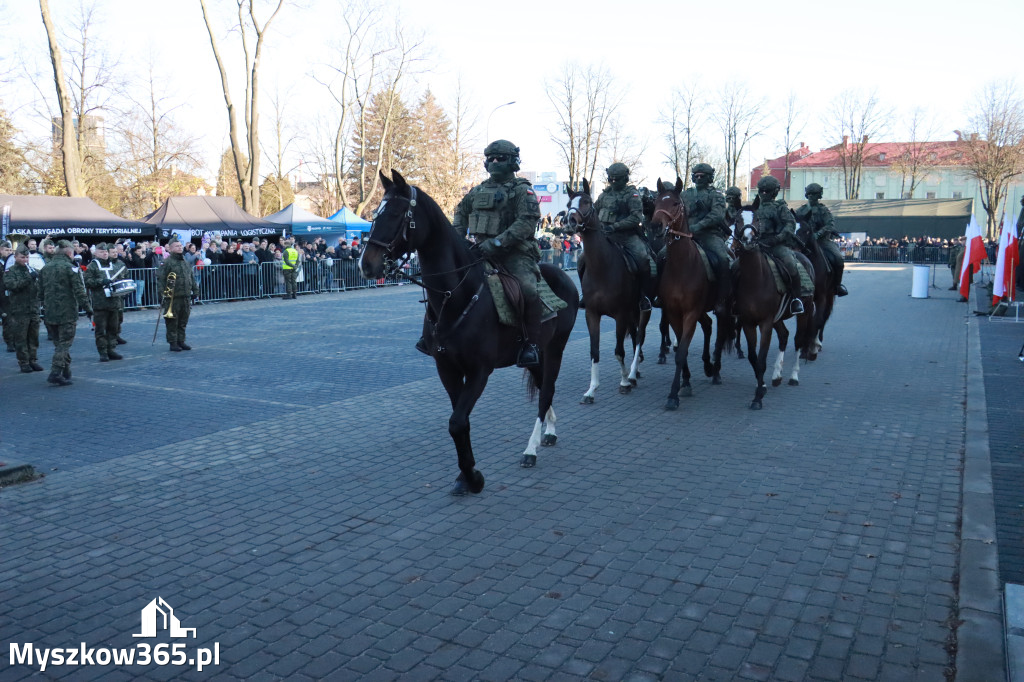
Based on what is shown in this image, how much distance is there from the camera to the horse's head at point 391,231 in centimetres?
571

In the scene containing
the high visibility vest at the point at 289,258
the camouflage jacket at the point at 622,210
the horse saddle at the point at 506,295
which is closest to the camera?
the horse saddle at the point at 506,295

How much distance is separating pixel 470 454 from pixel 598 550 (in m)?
1.49

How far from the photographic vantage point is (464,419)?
20.7 feet

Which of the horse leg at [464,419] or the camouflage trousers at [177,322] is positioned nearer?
the horse leg at [464,419]

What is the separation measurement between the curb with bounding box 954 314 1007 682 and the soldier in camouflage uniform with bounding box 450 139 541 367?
139 inches

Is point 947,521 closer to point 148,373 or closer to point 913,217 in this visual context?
point 148,373

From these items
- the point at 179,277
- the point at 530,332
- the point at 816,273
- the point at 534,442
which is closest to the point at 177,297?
the point at 179,277

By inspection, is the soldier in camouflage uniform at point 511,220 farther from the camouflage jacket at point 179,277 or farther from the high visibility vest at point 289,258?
the high visibility vest at point 289,258

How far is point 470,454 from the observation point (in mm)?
6516

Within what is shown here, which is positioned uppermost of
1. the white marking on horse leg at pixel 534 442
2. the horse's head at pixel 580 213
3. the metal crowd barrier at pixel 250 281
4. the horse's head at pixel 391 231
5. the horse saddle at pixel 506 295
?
the horse's head at pixel 580 213

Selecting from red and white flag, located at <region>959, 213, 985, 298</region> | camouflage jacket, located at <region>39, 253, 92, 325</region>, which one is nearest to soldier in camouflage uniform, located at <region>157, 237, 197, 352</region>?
camouflage jacket, located at <region>39, 253, 92, 325</region>

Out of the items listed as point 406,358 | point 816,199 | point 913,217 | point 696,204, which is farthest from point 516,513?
point 913,217

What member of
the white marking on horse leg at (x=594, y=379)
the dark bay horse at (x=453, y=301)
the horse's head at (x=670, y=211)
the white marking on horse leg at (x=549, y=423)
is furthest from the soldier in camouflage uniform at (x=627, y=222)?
the dark bay horse at (x=453, y=301)

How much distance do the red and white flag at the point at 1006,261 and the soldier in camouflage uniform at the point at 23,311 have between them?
775 inches
